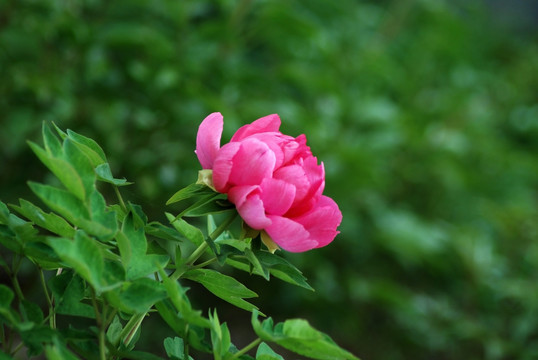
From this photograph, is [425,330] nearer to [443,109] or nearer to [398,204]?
[398,204]

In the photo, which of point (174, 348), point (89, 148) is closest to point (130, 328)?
point (174, 348)

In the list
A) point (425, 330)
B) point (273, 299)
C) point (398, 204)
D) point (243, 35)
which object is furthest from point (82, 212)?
point (398, 204)

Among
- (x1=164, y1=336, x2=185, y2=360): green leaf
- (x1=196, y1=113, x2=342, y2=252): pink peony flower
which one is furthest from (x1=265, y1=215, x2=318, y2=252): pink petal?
(x1=164, y1=336, x2=185, y2=360): green leaf

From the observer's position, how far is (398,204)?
2.53 metres

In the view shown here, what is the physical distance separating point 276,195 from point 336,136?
167 cm

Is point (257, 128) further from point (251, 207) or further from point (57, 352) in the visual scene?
point (57, 352)

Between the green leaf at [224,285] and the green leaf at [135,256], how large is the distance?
47 millimetres

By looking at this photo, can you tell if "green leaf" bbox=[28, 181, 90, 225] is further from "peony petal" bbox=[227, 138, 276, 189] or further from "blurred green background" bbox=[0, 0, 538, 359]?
"blurred green background" bbox=[0, 0, 538, 359]

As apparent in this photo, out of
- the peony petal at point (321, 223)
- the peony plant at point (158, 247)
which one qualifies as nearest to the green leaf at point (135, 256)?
the peony plant at point (158, 247)

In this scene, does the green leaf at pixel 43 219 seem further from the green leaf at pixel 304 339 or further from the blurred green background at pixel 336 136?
the blurred green background at pixel 336 136

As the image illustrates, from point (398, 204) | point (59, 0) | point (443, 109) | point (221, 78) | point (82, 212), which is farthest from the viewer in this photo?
point (443, 109)

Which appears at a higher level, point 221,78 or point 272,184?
point 272,184

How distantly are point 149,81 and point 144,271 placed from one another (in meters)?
1.18

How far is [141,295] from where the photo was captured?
1.40 feet
